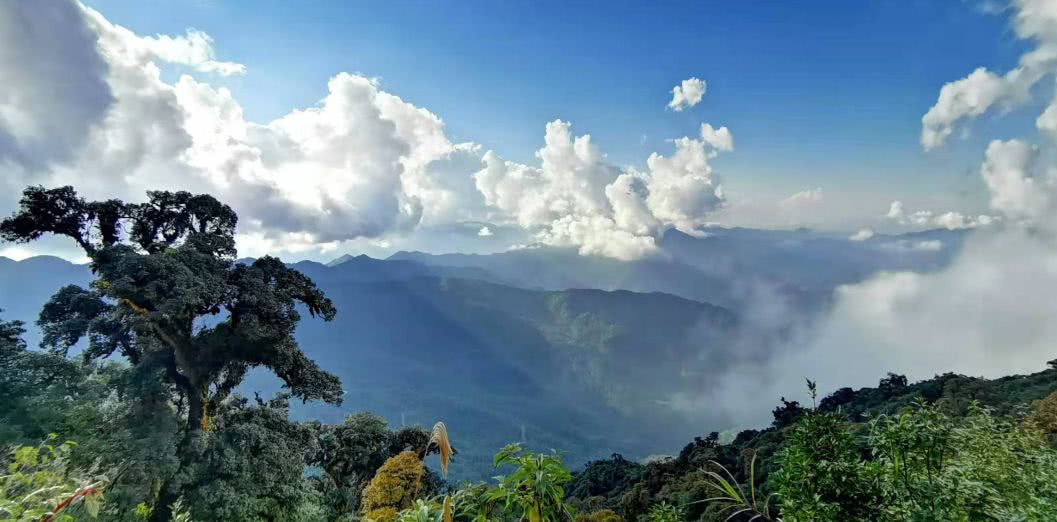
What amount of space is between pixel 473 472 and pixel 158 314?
132458 mm

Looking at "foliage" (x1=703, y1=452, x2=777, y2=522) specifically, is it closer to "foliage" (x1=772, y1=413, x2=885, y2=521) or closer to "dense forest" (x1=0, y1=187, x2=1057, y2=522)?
"foliage" (x1=772, y1=413, x2=885, y2=521)

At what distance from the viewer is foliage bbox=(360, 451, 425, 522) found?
50.6 ft

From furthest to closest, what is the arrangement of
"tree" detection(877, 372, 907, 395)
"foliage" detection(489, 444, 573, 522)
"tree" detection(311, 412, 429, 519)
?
"tree" detection(877, 372, 907, 395) → "tree" detection(311, 412, 429, 519) → "foliage" detection(489, 444, 573, 522)

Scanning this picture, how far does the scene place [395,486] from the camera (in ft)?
51.9

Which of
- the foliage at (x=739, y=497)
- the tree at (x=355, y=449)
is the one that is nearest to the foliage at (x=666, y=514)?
the foliage at (x=739, y=497)

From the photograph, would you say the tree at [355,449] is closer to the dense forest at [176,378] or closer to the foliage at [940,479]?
the dense forest at [176,378]

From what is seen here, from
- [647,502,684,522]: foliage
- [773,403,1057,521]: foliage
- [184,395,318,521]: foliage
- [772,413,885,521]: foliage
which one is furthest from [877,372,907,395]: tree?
[772,413,885,521]: foliage

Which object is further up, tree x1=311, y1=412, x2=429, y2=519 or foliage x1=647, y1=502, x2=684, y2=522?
foliage x1=647, y1=502, x2=684, y2=522

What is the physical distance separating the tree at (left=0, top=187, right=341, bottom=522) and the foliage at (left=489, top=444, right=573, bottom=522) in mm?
14094

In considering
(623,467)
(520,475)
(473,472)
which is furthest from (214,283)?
(473,472)

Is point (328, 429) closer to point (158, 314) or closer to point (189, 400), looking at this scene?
point (189, 400)

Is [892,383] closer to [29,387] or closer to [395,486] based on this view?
[395,486]

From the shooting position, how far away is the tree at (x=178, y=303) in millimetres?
14406

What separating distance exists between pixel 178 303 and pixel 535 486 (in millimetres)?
14424
